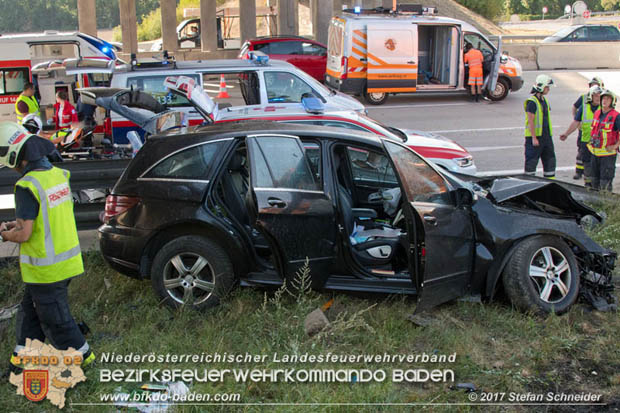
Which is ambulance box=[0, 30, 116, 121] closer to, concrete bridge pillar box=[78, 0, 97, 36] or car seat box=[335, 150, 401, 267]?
car seat box=[335, 150, 401, 267]

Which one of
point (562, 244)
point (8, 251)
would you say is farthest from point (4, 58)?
point (562, 244)

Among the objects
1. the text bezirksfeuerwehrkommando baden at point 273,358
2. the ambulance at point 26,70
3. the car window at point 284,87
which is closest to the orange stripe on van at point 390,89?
the ambulance at point 26,70

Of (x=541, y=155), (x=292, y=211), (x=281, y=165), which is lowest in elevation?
(x=541, y=155)

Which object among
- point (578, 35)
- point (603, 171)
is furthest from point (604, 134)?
point (578, 35)

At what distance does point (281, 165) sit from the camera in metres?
5.55

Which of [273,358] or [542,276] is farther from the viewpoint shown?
[542,276]

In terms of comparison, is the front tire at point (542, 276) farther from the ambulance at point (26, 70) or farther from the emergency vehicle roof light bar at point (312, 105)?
the ambulance at point (26, 70)

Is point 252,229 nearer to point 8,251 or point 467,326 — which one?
point 467,326

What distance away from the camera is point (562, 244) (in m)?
5.55

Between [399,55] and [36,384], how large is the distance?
15122 millimetres

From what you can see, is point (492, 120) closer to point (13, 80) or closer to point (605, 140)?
point (605, 140)

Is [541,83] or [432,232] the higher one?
[541,83]

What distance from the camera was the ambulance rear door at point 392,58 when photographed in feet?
57.9

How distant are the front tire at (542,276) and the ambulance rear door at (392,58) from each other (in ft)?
42.5
